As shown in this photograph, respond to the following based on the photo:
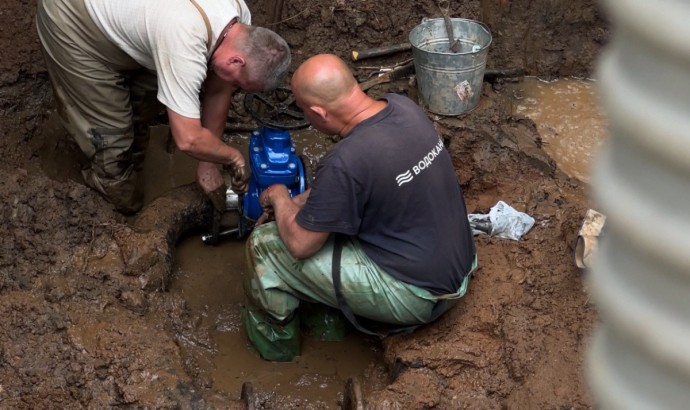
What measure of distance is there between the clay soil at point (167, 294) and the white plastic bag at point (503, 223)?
68 mm

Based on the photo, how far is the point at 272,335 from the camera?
4.36m

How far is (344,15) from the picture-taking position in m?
Answer: 6.34

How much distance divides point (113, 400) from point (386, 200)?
1.53m

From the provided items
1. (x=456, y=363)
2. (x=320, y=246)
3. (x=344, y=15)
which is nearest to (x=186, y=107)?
(x=320, y=246)

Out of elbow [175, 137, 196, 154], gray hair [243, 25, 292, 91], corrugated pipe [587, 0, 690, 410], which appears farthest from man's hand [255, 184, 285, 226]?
corrugated pipe [587, 0, 690, 410]

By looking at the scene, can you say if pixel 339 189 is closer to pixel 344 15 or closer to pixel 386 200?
pixel 386 200

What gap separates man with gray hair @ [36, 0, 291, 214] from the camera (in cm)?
424

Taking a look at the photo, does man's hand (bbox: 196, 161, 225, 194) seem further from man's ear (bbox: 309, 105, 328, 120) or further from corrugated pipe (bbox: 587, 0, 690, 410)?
corrugated pipe (bbox: 587, 0, 690, 410)

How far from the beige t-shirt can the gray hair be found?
0.16 metres

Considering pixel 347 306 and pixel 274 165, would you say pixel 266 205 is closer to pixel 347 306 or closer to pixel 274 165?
pixel 274 165

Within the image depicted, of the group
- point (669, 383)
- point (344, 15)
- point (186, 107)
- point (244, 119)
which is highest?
point (669, 383)

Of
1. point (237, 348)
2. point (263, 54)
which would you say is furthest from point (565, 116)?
point (237, 348)

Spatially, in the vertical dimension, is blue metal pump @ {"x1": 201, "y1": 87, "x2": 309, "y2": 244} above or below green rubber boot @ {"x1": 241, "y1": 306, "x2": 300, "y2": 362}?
above

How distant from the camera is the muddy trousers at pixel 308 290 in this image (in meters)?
3.93
